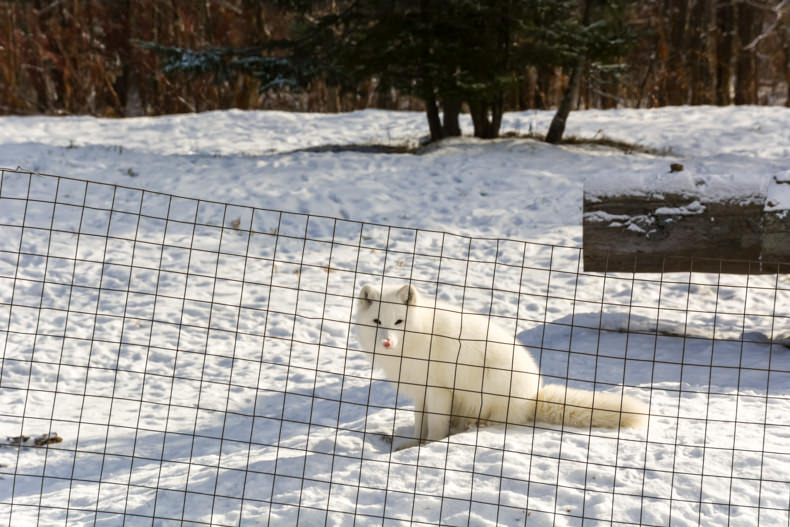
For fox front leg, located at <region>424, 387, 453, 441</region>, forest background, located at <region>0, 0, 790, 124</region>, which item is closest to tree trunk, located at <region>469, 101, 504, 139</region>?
forest background, located at <region>0, 0, 790, 124</region>

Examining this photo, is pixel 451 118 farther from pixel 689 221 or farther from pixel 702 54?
pixel 702 54

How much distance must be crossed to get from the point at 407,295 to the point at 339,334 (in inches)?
109

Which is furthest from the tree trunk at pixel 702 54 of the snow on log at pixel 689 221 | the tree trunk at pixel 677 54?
the snow on log at pixel 689 221

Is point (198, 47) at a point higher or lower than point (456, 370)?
higher

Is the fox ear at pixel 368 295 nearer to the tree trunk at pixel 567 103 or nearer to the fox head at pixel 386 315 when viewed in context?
the fox head at pixel 386 315

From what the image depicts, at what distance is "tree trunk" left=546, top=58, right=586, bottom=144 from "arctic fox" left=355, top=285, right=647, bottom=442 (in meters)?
9.10

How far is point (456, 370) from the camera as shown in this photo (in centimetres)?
460

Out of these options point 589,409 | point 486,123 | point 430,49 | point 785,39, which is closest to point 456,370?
point 589,409

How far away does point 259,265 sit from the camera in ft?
28.3

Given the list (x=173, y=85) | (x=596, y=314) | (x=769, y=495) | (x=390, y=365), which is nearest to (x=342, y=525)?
(x=390, y=365)

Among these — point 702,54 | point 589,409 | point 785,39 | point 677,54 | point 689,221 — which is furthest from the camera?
point 785,39

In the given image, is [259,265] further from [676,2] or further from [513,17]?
[676,2]

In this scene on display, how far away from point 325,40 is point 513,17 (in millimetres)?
3344

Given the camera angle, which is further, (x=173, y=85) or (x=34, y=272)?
(x=173, y=85)
